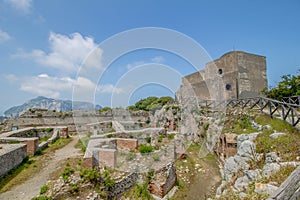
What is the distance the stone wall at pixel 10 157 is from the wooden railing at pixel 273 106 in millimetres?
11180

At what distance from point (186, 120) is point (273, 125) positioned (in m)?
8.25

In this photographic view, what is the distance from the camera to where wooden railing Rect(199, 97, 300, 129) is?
6953 millimetres

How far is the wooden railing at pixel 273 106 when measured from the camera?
695cm

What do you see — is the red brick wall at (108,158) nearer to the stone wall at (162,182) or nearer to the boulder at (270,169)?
the stone wall at (162,182)

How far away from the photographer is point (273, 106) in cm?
870

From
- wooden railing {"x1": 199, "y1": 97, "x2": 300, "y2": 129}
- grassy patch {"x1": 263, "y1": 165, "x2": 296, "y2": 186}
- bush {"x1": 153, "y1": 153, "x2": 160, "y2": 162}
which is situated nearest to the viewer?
grassy patch {"x1": 263, "y1": 165, "x2": 296, "y2": 186}

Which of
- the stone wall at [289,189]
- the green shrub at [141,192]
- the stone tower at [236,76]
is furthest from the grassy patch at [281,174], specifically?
the stone tower at [236,76]

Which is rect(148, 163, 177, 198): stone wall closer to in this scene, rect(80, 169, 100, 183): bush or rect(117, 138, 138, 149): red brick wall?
rect(117, 138, 138, 149): red brick wall

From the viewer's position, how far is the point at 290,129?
6.89 m

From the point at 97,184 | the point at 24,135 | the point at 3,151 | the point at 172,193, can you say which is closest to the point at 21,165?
the point at 3,151

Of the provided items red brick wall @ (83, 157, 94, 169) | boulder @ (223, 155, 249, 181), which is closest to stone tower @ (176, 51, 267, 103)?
boulder @ (223, 155, 249, 181)

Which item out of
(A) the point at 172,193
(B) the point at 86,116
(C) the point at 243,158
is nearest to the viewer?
(C) the point at 243,158

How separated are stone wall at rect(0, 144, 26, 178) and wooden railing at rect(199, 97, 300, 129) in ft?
36.7

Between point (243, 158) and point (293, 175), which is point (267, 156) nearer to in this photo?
point (243, 158)
